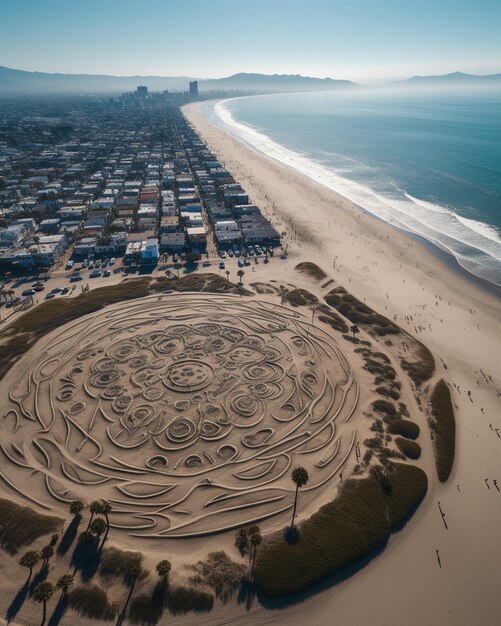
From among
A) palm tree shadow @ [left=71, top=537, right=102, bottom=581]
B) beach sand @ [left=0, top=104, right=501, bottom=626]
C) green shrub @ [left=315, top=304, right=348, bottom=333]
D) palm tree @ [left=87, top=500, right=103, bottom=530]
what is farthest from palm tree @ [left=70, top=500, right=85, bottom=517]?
green shrub @ [left=315, top=304, right=348, bottom=333]

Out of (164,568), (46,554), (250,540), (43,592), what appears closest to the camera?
(43,592)

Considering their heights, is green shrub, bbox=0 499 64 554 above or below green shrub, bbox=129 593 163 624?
above

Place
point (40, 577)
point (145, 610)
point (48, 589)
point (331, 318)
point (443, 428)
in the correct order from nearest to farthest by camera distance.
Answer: point (48, 589) < point (145, 610) < point (40, 577) < point (443, 428) < point (331, 318)

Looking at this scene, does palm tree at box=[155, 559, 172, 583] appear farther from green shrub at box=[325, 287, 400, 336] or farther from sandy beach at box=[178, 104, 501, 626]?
green shrub at box=[325, 287, 400, 336]

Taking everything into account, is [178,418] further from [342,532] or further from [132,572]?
[342,532]

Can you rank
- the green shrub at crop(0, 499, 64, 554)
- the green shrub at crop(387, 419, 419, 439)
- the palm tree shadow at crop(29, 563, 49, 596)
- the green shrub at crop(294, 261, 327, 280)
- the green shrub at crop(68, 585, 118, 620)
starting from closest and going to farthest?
the green shrub at crop(68, 585, 118, 620) → the palm tree shadow at crop(29, 563, 49, 596) → the green shrub at crop(0, 499, 64, 554) → the green shrub at crop(387, 419, 419, 439) → the green shrub at crop(294, 261, 327, 280)

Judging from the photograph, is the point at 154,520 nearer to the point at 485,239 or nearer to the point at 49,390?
the point at 49,390

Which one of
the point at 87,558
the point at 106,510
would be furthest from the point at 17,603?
the point at 106,510
